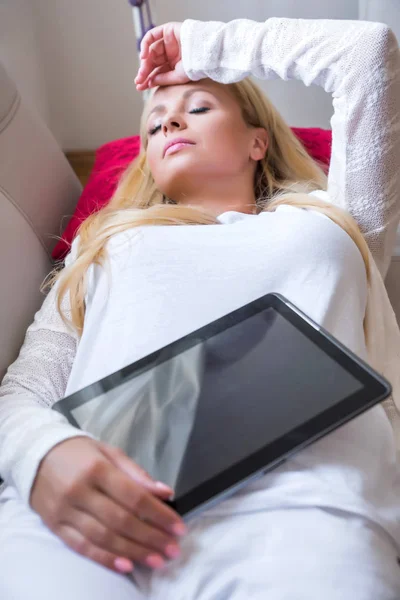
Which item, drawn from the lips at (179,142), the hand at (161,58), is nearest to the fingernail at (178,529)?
the lips at (179,142)

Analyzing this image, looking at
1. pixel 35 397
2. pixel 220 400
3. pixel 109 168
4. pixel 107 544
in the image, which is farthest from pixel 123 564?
pixel 109 168

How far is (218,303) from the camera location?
31.9 inches

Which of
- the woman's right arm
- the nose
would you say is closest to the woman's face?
the nose

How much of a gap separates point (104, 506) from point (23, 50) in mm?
1511

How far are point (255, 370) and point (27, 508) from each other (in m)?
0.31

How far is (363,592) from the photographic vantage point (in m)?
0.58

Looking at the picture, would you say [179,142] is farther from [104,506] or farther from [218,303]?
[104,506]

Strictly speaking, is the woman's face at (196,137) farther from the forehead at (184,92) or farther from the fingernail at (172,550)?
the fingernail at (172,550)

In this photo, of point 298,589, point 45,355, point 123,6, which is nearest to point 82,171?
point 123,6

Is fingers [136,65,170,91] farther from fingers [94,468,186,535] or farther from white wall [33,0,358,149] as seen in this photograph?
fingers [94,468,186,535]

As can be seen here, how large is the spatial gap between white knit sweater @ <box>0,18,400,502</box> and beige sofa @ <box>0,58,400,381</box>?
5 centimetres

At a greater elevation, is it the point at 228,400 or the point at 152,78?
the point at 152,78

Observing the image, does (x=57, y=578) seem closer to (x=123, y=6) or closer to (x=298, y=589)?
(x=298, y=589)

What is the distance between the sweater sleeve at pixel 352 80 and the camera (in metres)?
0.88
